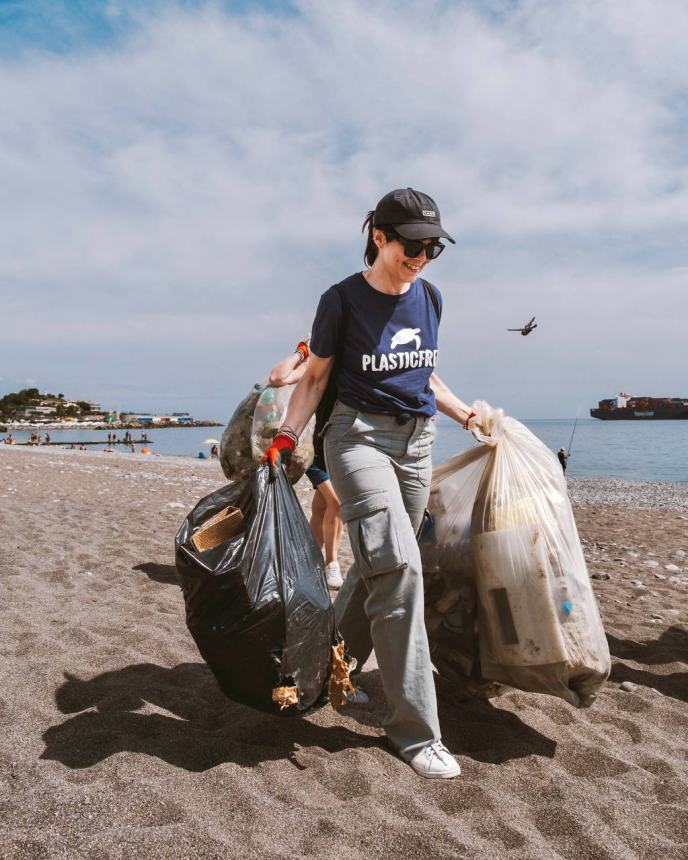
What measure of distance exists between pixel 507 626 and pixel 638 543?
6.01m

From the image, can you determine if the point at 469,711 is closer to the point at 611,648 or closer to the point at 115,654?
the point at 611,648

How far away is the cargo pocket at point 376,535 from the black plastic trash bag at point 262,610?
175mm

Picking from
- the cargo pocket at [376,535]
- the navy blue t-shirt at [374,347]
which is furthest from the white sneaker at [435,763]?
the navy blue t-shirt at [374,347]

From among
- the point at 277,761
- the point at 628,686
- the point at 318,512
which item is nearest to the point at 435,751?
the point at 277,761

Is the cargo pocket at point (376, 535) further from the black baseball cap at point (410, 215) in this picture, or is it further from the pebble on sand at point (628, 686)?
the pebble on sand at point (628, 686)

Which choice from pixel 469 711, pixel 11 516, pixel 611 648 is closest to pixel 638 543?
pixel 611 648

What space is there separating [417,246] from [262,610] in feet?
4.45

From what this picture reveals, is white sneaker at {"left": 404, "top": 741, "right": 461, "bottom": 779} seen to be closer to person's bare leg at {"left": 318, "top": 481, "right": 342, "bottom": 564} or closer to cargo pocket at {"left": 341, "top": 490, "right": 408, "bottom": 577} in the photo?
cargo pocket at {"left": 341, "top": 490, "right": 408, "bottom": 577}

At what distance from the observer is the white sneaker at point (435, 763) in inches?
87.6

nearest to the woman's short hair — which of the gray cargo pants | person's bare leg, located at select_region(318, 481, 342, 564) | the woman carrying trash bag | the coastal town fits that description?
the woman carrying trash bag

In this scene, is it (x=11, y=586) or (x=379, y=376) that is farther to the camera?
(x=11, y=586)

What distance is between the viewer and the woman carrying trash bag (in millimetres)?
2336

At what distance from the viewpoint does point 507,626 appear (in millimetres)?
2479

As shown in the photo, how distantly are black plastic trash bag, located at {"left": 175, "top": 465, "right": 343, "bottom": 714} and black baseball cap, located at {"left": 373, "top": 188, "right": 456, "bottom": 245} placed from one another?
1.01 metres
